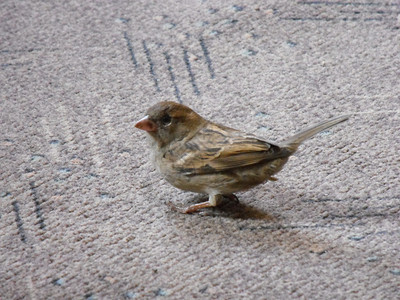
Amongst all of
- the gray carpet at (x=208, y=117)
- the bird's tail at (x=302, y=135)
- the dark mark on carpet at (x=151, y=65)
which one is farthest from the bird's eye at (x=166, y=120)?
the dark mark on carpet at (x=151, y=65)

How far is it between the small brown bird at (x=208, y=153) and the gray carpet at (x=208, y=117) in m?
0.12

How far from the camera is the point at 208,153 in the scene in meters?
2.00

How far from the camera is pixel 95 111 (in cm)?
251

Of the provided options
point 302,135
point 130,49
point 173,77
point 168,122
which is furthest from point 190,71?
point 302,135

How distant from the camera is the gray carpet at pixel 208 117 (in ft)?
6.01

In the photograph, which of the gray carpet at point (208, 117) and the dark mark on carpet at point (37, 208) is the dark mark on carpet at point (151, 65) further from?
the dark mark on carpet at point (37, 208)

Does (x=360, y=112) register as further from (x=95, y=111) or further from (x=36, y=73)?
(x=36, y=73)

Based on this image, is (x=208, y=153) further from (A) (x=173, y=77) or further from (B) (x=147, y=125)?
(A) (x=173, y=77)

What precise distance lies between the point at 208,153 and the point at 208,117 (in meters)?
0.49

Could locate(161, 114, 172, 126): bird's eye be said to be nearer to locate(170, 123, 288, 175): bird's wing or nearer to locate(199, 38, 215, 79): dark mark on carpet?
locate(170, 123, 288, 175): bird's wing

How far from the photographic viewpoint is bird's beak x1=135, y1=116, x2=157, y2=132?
203 cm

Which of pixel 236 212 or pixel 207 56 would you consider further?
pixel 207 56

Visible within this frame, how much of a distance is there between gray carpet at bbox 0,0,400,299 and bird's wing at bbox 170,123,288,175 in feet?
0.57

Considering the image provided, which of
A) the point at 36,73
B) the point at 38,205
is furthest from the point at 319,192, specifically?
the point at 36,73
